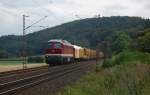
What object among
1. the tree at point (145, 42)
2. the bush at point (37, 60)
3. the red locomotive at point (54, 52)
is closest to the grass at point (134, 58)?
the tree at point (145, 42)

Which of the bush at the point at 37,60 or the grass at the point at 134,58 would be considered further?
the bush at the point at 37,60

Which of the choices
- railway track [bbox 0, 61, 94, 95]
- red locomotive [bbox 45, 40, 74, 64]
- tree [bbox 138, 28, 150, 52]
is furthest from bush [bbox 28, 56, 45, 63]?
A: railway track [bbox 0, 61, 94, 95]

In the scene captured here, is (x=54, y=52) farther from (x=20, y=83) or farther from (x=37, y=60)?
(x=20, y=83)

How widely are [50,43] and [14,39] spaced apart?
9903 centimetres

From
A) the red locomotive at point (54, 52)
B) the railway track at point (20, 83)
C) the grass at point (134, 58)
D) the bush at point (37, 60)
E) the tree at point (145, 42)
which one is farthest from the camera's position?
the bush at point (37, 60)

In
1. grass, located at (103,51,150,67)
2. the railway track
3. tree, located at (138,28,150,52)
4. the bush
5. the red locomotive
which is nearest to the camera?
the railway track

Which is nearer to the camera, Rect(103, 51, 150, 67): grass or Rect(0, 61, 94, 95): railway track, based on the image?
Rect(0, 61, 94, 95): railway track

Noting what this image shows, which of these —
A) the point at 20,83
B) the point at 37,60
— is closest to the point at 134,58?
the point at 20,83

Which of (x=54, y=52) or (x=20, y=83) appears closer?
(x=20, y=83)

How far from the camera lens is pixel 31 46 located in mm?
132375

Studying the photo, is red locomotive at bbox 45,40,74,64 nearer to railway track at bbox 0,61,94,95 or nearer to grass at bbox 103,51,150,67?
grass at bbox 103,51,150,67

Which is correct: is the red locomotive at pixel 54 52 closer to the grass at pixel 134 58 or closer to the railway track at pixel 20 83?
the grass at pixel 134 58

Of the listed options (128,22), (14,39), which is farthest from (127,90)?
(128,22)

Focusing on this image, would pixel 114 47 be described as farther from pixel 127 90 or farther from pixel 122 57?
pixel 127 90
